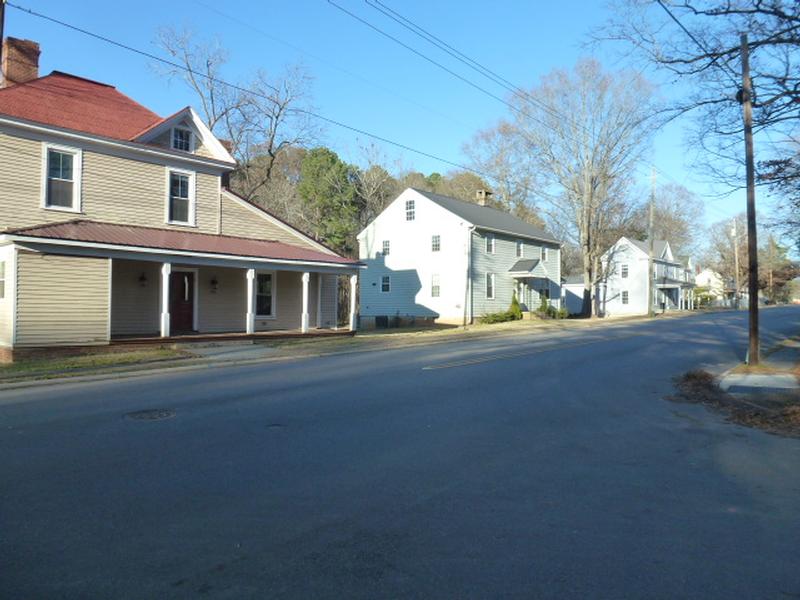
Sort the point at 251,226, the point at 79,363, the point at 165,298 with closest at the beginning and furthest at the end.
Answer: the point at 79,363 → the point at 165,298 → the point at 251,226

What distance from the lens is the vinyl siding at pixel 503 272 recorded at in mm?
37188

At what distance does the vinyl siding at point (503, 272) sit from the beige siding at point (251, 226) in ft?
45.5

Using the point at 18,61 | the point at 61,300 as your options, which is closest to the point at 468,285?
the point at 61,300

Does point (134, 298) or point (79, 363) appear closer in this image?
point (79, 363)

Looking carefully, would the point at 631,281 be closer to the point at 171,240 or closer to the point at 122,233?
the point at 171,240

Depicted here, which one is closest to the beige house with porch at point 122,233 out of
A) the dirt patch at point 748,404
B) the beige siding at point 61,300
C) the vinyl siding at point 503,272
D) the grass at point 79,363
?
the beige siding at point 61,300

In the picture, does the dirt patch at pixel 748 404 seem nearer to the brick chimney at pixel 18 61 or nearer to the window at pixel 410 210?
the brick chimney at pixel 18 61

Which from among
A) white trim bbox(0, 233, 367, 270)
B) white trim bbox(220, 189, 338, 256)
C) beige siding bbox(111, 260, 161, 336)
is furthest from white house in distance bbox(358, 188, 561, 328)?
beige siding bbox(111, 260, 161, 336)

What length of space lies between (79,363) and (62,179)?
6752mm

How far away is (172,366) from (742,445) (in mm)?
12424

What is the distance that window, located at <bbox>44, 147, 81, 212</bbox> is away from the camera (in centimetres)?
1858

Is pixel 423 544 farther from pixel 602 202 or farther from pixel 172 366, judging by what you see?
pixel 602 202

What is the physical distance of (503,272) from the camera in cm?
3988

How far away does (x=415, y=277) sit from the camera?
129ft
